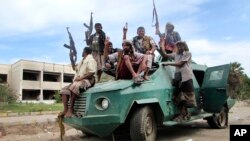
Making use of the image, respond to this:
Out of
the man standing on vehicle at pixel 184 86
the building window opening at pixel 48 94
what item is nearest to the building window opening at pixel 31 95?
the building window opening at pixel 48 94

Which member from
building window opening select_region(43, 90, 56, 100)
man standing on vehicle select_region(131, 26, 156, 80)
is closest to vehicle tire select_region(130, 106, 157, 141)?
man standing on vehicle select_region(131, 26, 156, 80)

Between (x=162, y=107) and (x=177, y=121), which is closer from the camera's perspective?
(x=162, y=107)

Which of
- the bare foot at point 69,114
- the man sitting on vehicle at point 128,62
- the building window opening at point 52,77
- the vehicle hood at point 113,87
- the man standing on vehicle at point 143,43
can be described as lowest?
the bare foot at point 69,114

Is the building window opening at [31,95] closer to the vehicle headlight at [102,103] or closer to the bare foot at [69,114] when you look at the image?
the bare foot at [69,114]

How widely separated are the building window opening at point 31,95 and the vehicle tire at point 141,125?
49.0m

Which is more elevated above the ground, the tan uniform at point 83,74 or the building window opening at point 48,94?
the tan uniform at point 83,74

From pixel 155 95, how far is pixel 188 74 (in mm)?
1335

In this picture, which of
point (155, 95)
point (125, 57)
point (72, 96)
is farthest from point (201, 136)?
point (72, 96)

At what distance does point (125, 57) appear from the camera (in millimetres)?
7738

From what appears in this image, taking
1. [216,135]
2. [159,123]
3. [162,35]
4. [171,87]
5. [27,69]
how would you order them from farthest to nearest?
1. [27,69]
2. [162,35]
3. [216,135]
4. [171,87]
5. [159,123]

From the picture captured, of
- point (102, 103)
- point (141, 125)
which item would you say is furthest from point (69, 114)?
point (141, 125)

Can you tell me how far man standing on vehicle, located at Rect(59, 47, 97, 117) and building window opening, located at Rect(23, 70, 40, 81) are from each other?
4770cm

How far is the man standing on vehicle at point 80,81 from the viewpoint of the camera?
24.1ft

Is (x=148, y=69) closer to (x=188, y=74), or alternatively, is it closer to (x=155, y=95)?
(x=155, y=95)
